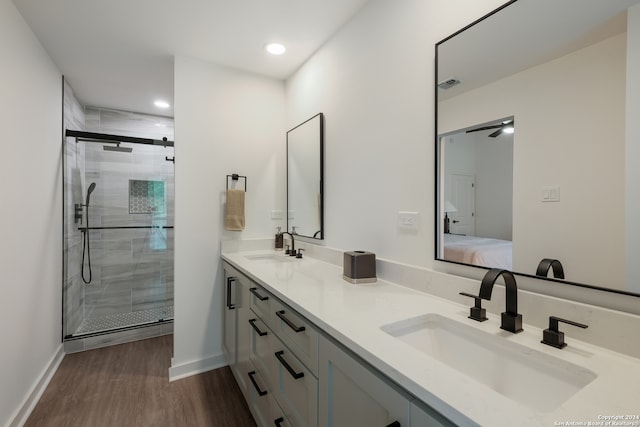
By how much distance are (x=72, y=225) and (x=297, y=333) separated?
2.89 meters

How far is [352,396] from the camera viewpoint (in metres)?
0.83

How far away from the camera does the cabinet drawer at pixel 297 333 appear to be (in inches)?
40.4

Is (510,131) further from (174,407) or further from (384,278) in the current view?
(174,407)

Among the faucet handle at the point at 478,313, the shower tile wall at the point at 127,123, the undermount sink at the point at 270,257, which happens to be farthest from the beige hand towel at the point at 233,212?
the shower tile wall at the point at 127,123

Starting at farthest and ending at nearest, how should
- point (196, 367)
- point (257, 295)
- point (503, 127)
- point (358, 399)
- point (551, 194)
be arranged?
point (196, 367)
point (257, 295)
point (503, 127)
point (551, 194)
point (358, 399)

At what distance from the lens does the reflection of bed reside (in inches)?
41.9

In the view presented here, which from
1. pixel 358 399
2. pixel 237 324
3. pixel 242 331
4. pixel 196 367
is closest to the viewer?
pixel 358 399

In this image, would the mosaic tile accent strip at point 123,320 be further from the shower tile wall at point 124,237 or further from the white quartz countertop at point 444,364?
the white quartz countertop at point 444,364

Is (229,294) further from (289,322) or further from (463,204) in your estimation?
(463,204)

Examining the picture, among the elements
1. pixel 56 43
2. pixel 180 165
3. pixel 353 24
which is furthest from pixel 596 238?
pixel 56 43

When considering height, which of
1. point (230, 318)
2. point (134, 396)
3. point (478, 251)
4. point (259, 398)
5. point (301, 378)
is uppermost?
point (478, 251)

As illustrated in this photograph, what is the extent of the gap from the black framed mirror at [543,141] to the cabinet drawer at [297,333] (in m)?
0.66

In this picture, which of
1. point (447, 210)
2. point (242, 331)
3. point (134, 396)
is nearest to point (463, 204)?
point (447, 210)

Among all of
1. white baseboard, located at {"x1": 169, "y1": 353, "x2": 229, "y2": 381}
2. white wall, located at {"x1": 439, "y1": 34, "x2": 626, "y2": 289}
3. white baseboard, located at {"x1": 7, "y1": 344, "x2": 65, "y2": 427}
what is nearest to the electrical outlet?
white wall, located at {"x1": 439, "y1": 34, "x2": 626, "y2": 289}
